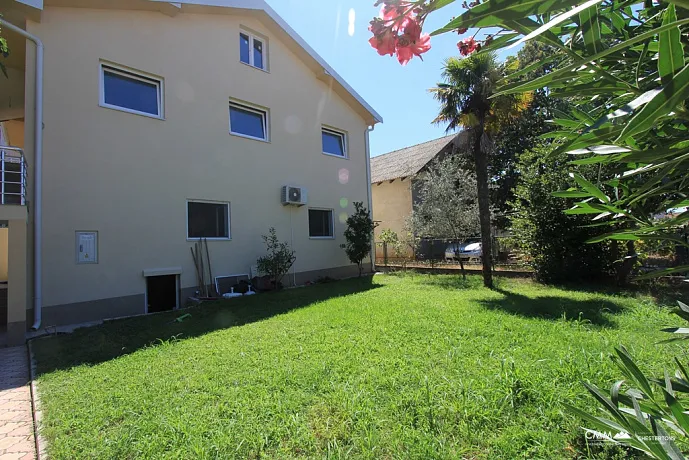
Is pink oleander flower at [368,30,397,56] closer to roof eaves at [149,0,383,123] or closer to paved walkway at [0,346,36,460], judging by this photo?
paved walkway at [0,346,36,460]

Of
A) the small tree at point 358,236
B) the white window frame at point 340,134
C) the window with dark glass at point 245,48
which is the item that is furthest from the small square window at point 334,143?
the window with dark glass at point 245,48

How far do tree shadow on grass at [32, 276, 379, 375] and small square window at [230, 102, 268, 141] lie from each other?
4.94m

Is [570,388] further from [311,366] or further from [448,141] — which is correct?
[448,141]

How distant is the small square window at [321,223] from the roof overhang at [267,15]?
15.1ft

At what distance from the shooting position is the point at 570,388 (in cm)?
294

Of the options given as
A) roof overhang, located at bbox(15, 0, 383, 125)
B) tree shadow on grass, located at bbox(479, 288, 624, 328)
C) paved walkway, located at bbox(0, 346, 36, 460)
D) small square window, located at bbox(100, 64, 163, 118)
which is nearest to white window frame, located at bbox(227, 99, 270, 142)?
small square window, located at bbox(100, 64, 163, 118)

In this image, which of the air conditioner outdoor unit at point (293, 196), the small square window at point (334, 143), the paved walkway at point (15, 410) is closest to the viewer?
the paved walkway at point (15, 410)

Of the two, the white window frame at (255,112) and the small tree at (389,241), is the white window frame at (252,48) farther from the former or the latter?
the small tree at (389,241)

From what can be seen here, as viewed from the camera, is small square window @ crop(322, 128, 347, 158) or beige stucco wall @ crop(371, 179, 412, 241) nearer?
small square window @ crop(322, 128, 347, 158)

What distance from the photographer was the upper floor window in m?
10.6

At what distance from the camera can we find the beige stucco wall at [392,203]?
65.2 ft

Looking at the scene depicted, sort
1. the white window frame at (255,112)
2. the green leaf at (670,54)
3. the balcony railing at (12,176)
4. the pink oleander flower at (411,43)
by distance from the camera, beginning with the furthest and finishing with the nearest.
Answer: the white window frame at (255,112), the balcony railing at (12,176), the pink oleander flower at (411,43), the green leaf at (670,54)

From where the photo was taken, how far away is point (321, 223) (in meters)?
12.4

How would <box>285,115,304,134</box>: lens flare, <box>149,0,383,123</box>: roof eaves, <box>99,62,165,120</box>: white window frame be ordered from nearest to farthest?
<box>99,62,165,120</box>: white window frame → <box>149,0,383,123</box>: roof eaves → <box>285,115,304,134</box>: lens flare
